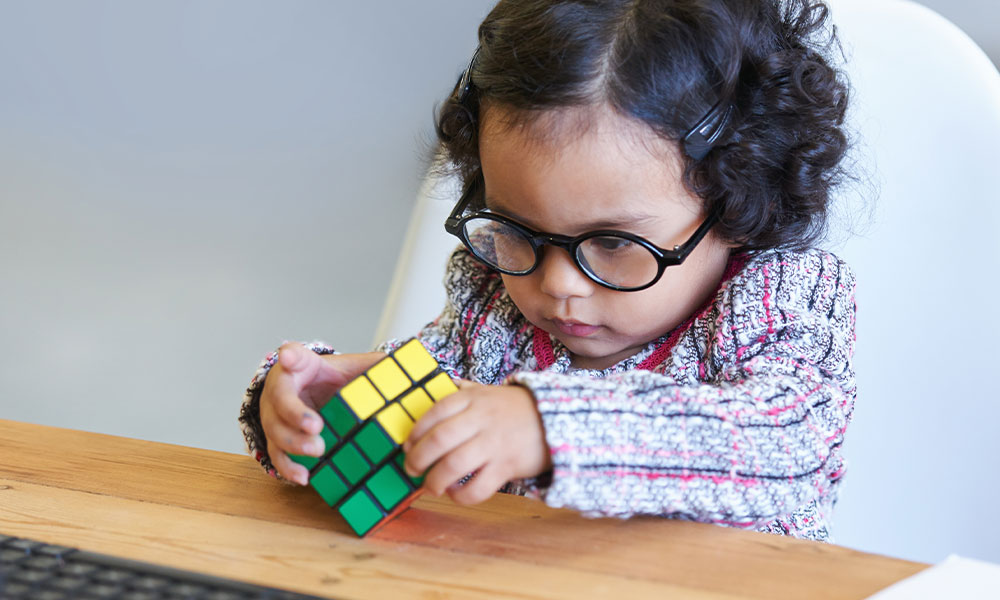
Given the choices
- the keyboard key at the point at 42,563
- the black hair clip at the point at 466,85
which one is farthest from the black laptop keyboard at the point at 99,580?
the black hair clip at the point at 466,85

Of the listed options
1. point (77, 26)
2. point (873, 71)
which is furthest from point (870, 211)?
point (77, 26)

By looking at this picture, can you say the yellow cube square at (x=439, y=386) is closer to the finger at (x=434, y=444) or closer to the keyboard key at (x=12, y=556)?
the finger at (x=434, y=444)

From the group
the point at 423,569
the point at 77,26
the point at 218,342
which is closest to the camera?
the point at 423,569

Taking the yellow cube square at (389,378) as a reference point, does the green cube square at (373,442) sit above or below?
below

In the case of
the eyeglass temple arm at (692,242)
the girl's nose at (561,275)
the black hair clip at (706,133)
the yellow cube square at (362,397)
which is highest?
the black hair clip at (706,133)

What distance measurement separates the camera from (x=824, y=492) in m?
0.77

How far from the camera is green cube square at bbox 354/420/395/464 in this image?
566mm

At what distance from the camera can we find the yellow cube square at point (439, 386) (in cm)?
60

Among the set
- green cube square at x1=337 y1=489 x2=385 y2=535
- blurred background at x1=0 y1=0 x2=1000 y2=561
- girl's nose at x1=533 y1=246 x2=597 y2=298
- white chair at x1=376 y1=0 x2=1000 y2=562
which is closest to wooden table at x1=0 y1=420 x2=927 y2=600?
green cube square at x1=337 y1=489 x2=385 y2=535

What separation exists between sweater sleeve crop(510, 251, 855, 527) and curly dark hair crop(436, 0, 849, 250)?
0.30 feet

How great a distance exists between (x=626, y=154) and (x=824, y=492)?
33 centimetres

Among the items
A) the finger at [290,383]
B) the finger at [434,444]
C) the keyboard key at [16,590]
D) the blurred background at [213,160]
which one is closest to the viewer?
the keyboard key at [16,590]

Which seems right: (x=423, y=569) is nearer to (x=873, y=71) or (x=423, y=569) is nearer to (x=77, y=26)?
(x=873, y=71)

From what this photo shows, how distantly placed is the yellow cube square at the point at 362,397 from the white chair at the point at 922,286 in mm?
726
